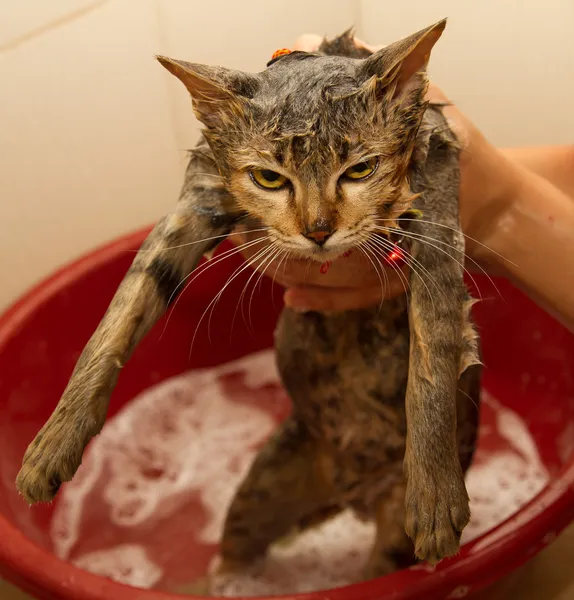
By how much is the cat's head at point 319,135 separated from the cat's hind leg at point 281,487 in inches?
15.6

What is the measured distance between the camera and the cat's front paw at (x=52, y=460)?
0.66 m

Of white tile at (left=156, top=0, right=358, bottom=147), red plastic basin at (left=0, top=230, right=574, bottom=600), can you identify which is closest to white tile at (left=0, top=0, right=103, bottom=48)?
white tile at (left=156, top=0, right=358, bottom=147)

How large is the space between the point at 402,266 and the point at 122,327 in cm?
30

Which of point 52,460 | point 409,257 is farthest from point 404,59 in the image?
point 52,460

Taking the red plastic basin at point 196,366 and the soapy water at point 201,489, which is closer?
the red plastic basin at point 196,366

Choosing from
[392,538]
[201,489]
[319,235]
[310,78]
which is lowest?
[201,489]

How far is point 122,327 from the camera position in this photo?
696 mm

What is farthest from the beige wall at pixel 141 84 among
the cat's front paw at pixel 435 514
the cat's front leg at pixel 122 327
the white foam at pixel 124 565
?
the cat's front paw at pixel 435 514

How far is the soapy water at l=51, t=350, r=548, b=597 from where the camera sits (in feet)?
3.76

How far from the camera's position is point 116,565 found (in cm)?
118

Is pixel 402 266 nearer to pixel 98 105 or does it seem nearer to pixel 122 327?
pixel 122 327

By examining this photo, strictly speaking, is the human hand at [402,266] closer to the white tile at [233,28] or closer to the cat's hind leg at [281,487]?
the cat's hind leg at [281,487]

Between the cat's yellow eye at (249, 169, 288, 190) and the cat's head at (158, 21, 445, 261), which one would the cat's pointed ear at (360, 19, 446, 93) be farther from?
the cat's yellow eye at (249, 169, 288, 190)

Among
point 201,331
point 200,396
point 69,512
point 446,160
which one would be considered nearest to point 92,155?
point 201,331
